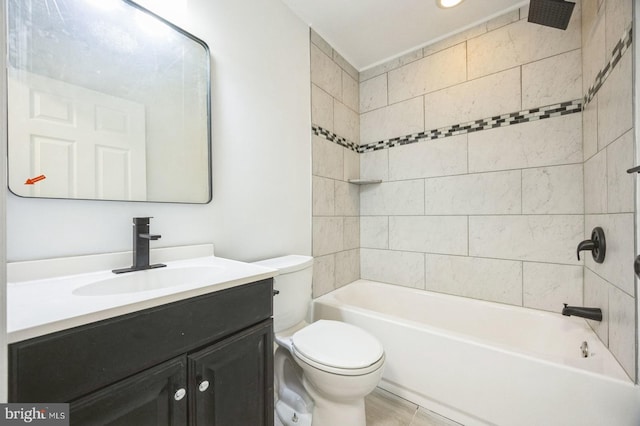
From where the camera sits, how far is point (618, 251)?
1.08 m

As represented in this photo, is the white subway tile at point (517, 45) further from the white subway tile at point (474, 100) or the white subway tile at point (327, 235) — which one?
the white subway tile at point (327, 235)

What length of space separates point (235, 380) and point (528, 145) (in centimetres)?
211

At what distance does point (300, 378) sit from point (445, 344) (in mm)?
786

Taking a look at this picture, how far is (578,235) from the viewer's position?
1570mm

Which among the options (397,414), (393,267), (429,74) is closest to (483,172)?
(429,74)

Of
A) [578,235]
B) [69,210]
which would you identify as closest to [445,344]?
[578,235]

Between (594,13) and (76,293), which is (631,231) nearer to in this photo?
(594,13)

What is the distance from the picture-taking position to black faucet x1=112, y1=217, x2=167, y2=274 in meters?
0.98

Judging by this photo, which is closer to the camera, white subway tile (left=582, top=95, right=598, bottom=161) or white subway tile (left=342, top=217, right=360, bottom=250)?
white subway tile (left=582, top=95, right=598, bottom=161)

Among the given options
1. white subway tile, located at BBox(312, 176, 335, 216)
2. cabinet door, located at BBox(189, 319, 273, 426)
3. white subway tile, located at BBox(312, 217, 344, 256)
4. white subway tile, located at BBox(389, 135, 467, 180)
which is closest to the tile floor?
cabinet door, located at BBox(189, 319, 273, 426)

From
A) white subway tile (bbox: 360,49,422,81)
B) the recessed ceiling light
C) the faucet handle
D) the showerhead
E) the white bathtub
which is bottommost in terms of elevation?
the white bathtub

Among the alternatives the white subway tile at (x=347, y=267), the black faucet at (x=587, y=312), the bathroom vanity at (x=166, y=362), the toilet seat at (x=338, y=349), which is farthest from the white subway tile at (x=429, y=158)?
the bathroom vanity at (x=166, y=362)

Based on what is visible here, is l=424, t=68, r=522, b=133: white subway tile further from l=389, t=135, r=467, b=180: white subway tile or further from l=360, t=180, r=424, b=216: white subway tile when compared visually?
l=360, t=180, r=424, b=216: white subway tile

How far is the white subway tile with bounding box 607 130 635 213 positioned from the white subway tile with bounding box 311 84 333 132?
1591mm
